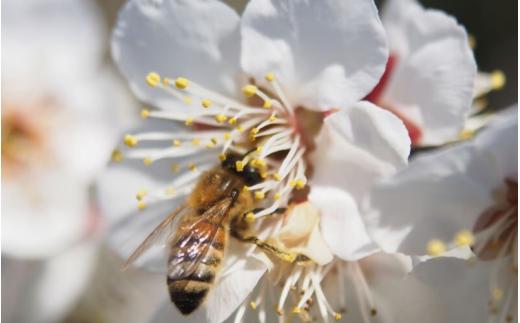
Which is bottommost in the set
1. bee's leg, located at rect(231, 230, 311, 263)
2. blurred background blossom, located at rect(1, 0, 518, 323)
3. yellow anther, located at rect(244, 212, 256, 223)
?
blurred background blossom, located at rect(1, 0, 518, 323)

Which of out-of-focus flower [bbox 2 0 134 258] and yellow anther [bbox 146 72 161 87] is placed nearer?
yellow anther [bbox 146 72 161 87]

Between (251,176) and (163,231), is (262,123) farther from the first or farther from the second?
(163,231)

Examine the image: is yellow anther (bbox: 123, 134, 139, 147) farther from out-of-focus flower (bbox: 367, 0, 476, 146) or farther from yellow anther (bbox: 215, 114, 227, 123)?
out-of-focus flower (bbox: 367, 0, 476, 146)

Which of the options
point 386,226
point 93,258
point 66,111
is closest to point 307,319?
point 386,226

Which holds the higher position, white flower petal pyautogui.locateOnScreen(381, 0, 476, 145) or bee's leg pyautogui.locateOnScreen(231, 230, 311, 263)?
white flower petal pyautogui.locateOnScreen(381, 0, 476, 145)

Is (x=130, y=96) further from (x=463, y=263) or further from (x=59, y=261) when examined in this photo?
(x=463, y=263)

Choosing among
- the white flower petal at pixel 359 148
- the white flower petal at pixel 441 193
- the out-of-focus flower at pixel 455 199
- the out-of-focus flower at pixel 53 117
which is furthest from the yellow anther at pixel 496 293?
the out-of-focus flower at pixel 53 117

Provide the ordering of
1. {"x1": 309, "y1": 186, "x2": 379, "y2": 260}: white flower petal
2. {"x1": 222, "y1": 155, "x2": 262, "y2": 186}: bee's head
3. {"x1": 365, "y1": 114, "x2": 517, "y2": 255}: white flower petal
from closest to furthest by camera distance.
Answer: {"x1": 365, "y1": 114, "x2": 517, "y2": 255}: white flower petal, {"x1": 309, "y1": 186, "x2": 379, "y2": 260}: white flower petal, {"x1": 222, "y1": 155, "x2": 262, "y2": 186}: bee's head

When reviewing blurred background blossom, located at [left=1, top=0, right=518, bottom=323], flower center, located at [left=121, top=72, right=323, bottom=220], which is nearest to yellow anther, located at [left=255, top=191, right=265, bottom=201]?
flower center, located at [left=121, top=72, right=323, bottom=220]
